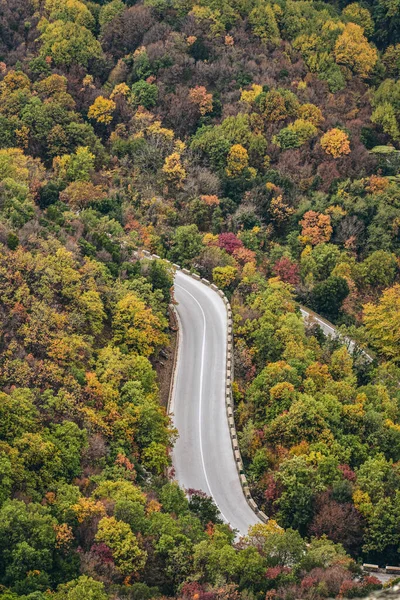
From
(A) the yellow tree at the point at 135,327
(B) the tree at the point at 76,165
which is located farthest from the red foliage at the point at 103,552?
(B) the tree at the point at 76,165

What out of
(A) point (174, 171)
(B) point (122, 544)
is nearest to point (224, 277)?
(A) point (174, 171)

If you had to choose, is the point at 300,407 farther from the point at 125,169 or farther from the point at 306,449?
the point at 125,169

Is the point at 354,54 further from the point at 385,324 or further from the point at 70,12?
the point at 385,324

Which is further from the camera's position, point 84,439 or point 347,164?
point 347,164

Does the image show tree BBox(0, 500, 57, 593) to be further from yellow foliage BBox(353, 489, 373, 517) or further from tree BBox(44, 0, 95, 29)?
tree BBox(44, 0, 95, 29)

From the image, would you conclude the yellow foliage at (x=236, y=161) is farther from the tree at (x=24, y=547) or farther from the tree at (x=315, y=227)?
the tree at (x=24, y=547)

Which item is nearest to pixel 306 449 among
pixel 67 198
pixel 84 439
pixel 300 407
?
pixel 300 407

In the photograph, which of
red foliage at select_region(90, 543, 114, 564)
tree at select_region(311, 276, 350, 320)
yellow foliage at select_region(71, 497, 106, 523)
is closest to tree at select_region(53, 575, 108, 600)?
red foliage at select_region(90, 543, 114, 564)
